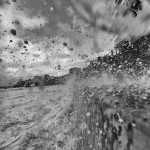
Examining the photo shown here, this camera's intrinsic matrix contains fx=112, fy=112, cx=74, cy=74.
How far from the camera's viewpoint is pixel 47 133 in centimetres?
664

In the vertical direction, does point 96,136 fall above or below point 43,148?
above

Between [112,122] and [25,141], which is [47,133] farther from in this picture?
[112,122]

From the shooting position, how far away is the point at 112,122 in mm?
3432

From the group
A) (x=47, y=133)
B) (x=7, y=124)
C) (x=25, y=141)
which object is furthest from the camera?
(x=7, y=124)

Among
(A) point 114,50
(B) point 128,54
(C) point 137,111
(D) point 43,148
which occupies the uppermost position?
(A) point 114,50

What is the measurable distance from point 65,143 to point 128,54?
42.7 meters

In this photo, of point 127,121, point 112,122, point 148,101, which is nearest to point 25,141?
point 112,122

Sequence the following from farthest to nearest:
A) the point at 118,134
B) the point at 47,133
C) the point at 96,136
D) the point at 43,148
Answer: the point at 47,133
the point at 43,148
the point at 96,136
the point at 118,134

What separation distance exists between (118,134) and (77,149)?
2.75 metres

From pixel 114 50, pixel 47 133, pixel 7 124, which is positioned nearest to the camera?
pixel 47 133

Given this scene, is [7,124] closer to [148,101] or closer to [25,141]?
[25,141]

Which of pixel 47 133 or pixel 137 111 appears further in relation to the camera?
pixel 47 133

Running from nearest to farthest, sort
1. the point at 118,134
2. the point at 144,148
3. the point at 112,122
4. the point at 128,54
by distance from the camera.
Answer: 1. the point at 144,148
2. the point at 118,134
3. the point at 112,122
4. the point at 128,54

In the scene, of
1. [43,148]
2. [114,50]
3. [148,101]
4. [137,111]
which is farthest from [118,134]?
[114,50]
